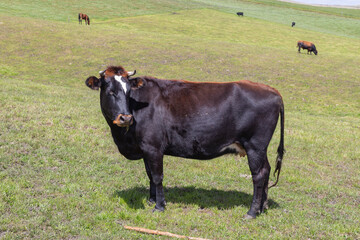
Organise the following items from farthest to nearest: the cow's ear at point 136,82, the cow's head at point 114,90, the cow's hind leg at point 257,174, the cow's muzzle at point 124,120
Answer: the cow's hind leg at point 257,174 → the cow's ear at point 136,82 → the cow's head at point 114,90 → the cow's muzzle at point 124,120

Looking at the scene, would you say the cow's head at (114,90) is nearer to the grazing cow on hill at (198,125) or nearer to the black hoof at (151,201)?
the grazing cow on hill at (198,125)

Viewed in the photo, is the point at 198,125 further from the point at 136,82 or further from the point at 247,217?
the point at 247,217

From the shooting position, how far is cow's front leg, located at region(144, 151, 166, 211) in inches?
275

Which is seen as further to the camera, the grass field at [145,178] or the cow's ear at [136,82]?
the cow's ear at [136,82]

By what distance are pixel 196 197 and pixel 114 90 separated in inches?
128

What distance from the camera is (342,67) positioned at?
32156 millimetres

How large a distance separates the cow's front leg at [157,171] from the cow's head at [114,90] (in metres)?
1.03

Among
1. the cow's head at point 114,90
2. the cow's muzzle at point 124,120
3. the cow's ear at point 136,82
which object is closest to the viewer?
the cow's muzzle at point 124,120

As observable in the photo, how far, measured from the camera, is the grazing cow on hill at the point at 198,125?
6.99 metres

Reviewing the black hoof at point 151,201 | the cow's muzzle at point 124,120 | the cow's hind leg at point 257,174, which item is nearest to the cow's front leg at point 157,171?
the black hoof at point 151,201

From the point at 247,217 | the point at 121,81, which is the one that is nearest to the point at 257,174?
the point at 247,217

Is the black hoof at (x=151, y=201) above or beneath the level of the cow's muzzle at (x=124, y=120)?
beneath

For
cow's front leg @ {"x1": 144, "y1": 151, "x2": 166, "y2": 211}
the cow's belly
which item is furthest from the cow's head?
the cow's belly

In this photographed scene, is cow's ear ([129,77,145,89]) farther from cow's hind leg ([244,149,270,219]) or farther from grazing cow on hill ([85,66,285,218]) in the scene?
cow's hind leg ([244,149,270,219])
